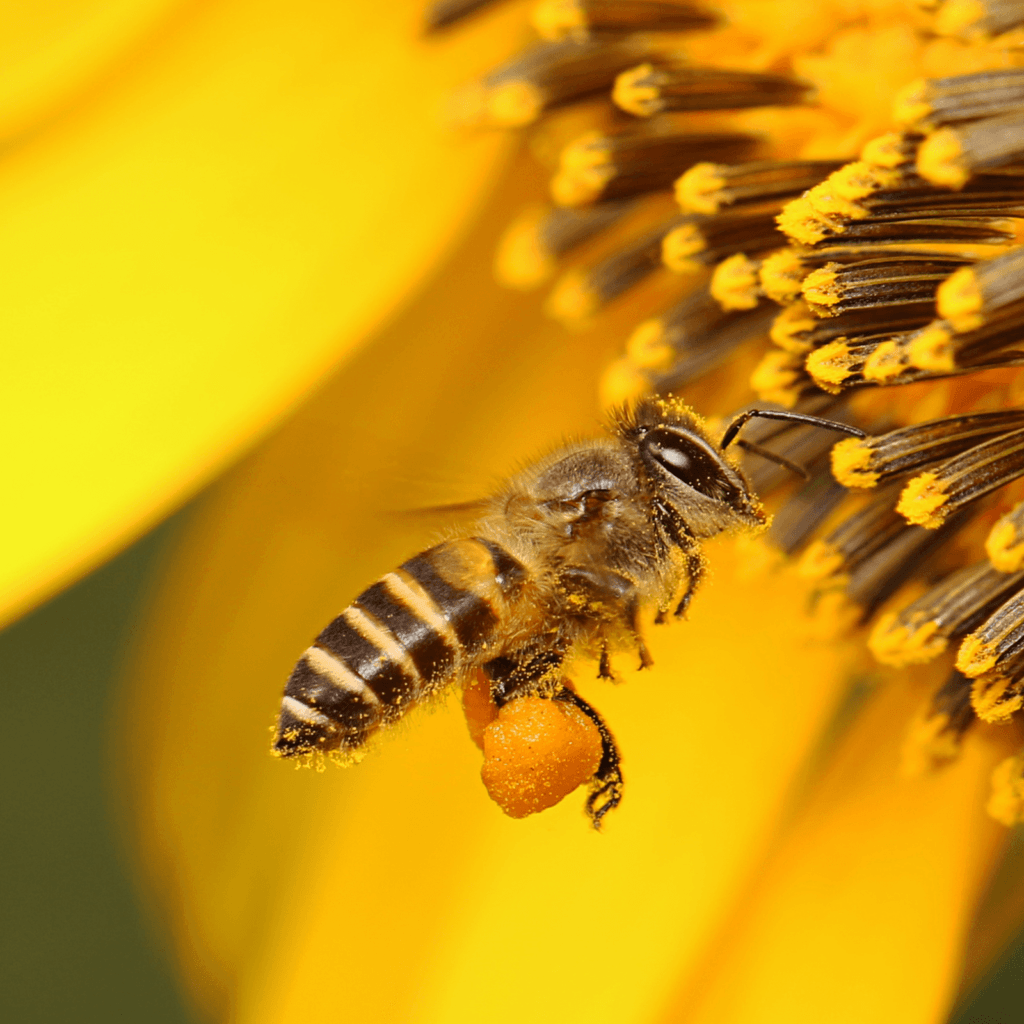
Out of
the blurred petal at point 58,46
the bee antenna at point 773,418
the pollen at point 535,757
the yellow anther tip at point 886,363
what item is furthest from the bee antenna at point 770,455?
the blurred petal at point 58,46

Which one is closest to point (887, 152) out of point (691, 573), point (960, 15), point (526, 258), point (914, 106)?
point (914, 106)

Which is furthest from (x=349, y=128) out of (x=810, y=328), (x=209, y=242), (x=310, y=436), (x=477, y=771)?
(x=477, y=771)

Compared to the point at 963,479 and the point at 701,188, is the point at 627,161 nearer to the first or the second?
the point at 701,188

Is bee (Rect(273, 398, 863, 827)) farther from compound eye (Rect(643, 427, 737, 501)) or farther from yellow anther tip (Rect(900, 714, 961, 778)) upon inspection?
yellow anther tip (Rect(900, 714, 961, 778))

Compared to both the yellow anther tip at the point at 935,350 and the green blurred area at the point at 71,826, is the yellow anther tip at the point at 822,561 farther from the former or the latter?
the green blurred area at the point at 71,826

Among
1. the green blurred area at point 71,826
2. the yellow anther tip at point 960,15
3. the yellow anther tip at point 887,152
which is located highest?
the yellow anther tip at point 960,15
